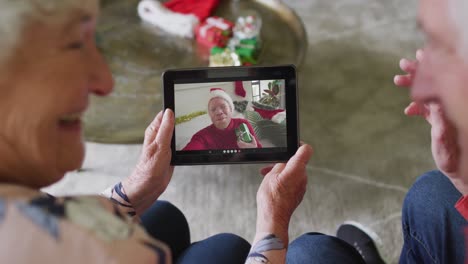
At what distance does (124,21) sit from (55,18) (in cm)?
134

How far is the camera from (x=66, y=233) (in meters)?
0.50

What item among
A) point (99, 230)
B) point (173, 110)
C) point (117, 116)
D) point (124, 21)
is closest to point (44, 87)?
point (99, 230)

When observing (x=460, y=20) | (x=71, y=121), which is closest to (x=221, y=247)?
(x=71, y=121)

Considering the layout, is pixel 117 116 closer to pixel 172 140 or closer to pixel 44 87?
pixel 172 140

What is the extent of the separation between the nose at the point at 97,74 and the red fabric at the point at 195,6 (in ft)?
3.87

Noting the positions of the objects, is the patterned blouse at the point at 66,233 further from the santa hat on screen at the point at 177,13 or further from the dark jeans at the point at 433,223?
the santa hat on screen at the point at 177,13

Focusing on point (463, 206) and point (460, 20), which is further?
point (463, 206)

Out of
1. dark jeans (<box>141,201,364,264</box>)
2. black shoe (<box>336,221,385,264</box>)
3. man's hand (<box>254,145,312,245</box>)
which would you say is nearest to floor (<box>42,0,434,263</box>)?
black shoe (<box>336,221,385,264</box>)

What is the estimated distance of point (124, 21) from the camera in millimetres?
1801

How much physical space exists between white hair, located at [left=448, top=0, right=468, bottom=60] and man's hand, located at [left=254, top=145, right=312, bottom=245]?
1.57 ft

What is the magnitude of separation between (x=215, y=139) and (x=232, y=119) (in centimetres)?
6

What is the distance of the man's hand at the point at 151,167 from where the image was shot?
1.00 metres

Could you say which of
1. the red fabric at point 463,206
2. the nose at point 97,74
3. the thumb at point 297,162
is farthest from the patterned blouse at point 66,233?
the red fabric at point 463,206

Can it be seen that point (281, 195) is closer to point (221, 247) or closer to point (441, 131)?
point (221, 247)
